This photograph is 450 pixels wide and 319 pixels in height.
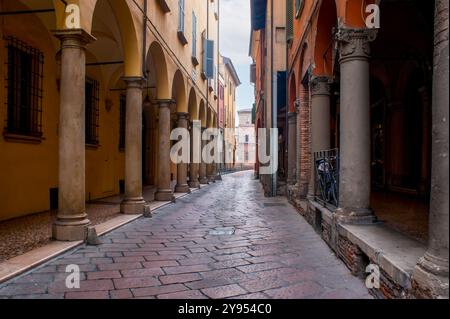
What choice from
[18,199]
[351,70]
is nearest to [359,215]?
[351,70]

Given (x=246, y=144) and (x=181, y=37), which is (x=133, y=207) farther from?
(x=246, y=144)

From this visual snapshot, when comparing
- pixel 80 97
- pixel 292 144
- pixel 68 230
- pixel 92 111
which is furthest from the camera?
pixel 292 144

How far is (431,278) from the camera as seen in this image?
8.07 feet

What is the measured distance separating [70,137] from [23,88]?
3.30 meters

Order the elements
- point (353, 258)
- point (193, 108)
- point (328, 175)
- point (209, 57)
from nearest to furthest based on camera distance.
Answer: point (353, 258) → point (328, 175) → point (193, 108) → point (209, 57)

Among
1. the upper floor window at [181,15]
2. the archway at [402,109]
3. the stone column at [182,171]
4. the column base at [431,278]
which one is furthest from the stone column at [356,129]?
the stone column at [182,171]

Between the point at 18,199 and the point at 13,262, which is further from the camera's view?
the point at 18,199

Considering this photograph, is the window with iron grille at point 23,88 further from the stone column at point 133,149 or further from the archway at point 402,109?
the archway at point 402,109

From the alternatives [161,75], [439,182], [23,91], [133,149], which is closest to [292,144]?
[161,75]

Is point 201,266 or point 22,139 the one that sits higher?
point 22,139

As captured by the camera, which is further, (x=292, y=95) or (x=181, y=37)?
(x=181, y=37)

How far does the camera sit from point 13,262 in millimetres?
4324
